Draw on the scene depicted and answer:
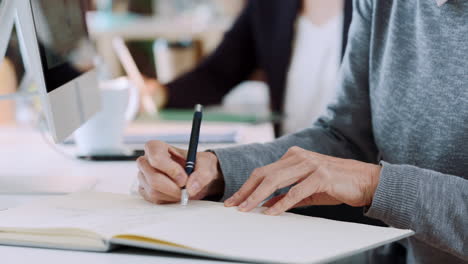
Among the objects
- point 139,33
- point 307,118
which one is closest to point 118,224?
point 307,118

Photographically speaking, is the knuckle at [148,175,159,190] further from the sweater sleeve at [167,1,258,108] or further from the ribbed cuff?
the sweater sleeve at [167,1,258,108]

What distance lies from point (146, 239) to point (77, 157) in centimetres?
60

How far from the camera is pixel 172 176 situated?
31.4 inches

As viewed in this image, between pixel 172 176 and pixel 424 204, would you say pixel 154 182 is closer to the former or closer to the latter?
pixel 172 176

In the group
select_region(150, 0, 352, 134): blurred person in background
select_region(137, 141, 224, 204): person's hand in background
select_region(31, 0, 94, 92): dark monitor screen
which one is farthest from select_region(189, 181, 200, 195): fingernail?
select_region(150, 0, 352, 134): blurred person in background

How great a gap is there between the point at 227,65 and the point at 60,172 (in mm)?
1025

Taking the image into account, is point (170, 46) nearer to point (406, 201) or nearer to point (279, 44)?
point (279, 44)

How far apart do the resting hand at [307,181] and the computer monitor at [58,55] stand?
275 millimetres

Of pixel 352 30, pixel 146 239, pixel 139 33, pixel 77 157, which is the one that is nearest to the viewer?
pixel 146 239

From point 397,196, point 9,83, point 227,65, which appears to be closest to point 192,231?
point 397,196

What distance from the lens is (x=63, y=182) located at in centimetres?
101

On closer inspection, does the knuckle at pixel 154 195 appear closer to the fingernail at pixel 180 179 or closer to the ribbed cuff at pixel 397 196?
the fingernail at pixel 180 179

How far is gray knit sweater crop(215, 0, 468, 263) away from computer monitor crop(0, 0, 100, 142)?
22cm

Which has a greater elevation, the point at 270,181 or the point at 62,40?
the point at 62,40
